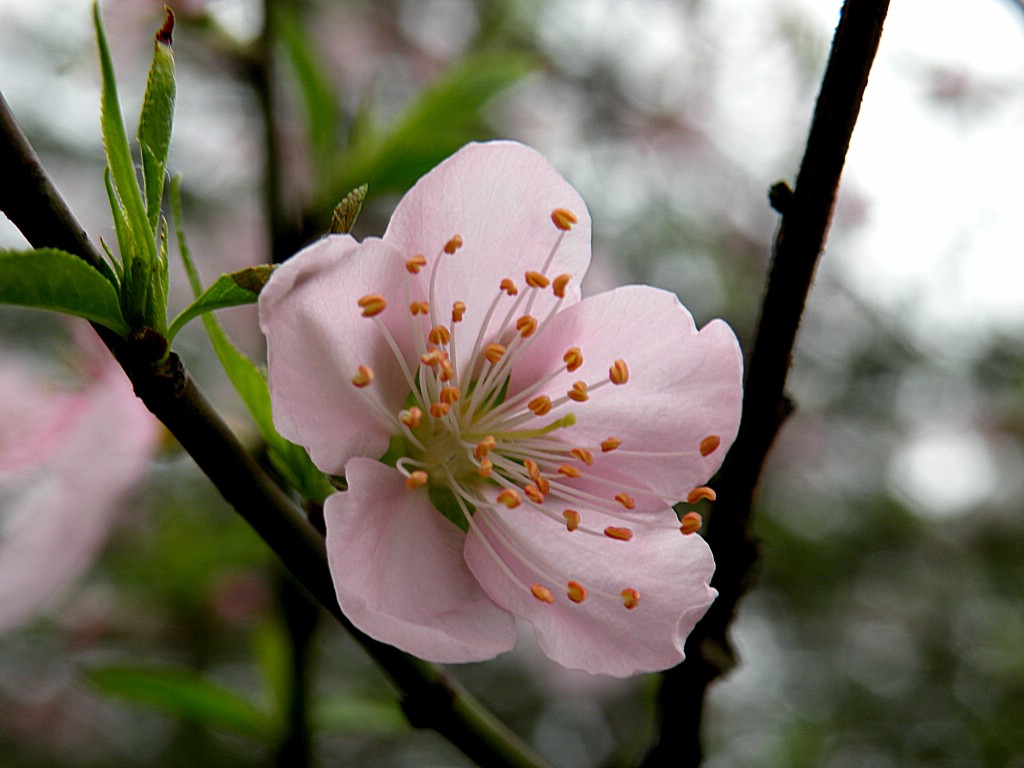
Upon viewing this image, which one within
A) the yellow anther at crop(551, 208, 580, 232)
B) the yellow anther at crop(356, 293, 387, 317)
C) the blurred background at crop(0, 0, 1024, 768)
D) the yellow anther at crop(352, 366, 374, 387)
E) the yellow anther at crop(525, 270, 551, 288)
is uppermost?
the yellow anther at crop(551, 208, 580, 232)

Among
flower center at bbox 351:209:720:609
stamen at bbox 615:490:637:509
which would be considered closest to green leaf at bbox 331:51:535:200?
flower center at bbox 351:209:720:609

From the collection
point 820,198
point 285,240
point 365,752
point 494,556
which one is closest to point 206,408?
point 494,556

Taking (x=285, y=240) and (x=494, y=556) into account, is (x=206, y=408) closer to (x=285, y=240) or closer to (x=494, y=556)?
(x=494, y=556)

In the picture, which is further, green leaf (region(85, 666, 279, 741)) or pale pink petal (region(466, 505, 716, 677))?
green leaf (region(85, 666, 279, 741))

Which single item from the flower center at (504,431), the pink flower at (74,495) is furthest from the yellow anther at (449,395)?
the pink flower at (74,495)

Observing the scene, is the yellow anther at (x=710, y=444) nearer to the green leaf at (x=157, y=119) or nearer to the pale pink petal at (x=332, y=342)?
the pale pink petal at (x=332, y=342)

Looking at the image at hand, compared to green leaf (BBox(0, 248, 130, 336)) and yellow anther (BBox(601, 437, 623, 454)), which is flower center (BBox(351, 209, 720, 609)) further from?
green leaf (BBox(0, 248, 130, 336))

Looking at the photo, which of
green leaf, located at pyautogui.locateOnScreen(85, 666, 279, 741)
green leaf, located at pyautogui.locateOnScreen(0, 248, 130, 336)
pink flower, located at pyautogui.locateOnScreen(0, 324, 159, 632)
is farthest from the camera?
green leaf, located at pyautogui.locateOnScreen(85, 666, 279, 741)

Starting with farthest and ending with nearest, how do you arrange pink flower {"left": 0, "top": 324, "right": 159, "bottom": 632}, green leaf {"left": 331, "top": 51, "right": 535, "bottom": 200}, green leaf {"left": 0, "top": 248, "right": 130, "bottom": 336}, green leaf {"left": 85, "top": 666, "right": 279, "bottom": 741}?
green leaf {"left": 331, "top": 51, "right": 535, "bottom": 200}, green leaf {"left": 85, "top": 666, "right": 279, "bottom": 741}, pink flower {"left": 0, "top": 324, "right": 159, "bottom": 632}, green leaf {"left": 0, "top": 248, "right": 130, "bottom": 336}
